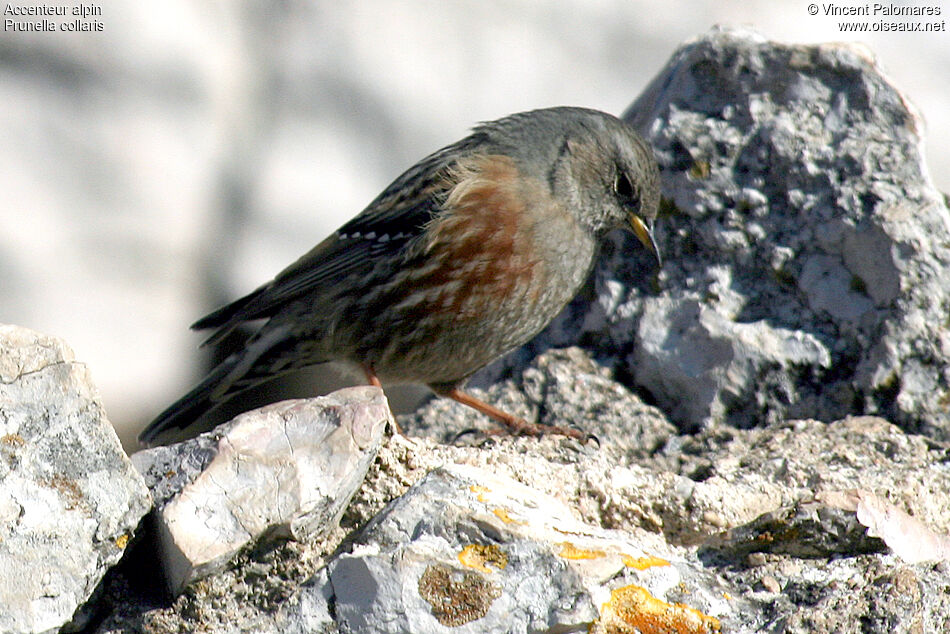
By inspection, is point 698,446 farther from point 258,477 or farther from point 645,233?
point 258,477

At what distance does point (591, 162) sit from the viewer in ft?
15.1

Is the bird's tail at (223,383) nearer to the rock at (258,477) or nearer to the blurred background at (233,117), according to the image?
the rock at (258,477)

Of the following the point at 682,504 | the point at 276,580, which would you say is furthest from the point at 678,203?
the point at 276,580

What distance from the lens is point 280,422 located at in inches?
94.7

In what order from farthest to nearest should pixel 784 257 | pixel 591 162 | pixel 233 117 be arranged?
1. pixel 233 117
2. pixel 591 162
3. pixel 784 257

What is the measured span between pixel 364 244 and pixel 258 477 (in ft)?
7.95

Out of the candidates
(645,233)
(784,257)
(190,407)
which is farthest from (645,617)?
(190,407)

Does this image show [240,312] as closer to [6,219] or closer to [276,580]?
[276,580]

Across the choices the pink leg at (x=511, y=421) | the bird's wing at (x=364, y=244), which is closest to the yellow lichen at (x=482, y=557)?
the pink leg at (x=511, y=421)

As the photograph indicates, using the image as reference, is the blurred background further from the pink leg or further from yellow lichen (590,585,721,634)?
yellow lichen (590,585,721,634)

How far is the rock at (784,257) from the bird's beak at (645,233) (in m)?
0.04

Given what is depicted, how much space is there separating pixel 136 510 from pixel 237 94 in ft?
20.2

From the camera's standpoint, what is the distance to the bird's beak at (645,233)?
402cm

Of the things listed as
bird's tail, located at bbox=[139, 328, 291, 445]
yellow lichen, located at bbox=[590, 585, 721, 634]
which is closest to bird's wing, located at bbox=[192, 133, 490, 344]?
bird's tail, located at bbox=[139, 328, 291, 445]
